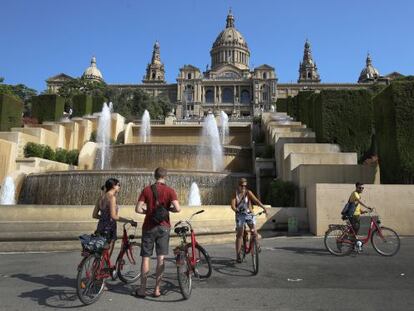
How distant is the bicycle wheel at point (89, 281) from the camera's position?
211 inches

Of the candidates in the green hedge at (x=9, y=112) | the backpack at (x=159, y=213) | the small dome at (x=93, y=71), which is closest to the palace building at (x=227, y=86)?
the small dome at (x=93, y=71)

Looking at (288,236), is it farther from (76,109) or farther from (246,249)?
(76,109)

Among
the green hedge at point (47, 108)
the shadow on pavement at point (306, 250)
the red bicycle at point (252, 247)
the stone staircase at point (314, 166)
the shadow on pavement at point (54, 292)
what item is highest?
the green hedge at point (47, 108)

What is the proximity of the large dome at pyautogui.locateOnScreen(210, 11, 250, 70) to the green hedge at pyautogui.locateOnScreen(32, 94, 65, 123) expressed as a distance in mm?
111846

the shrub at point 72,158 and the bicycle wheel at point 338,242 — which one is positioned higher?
the shrub at point 72,158

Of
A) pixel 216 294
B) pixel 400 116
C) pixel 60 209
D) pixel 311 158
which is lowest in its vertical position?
pixel 216 294

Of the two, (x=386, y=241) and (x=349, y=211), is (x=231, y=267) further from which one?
(x=386, y=241)

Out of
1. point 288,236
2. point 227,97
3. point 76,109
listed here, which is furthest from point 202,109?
point 288,236

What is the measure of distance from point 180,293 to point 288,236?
7.22m

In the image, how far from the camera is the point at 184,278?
18.8ft

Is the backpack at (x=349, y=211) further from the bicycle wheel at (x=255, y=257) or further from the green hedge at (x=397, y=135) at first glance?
the green hedge at (x=397, y=135)

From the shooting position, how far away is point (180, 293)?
5.86 m

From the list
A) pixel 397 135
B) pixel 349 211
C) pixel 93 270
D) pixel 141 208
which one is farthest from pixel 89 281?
pixel 397 135

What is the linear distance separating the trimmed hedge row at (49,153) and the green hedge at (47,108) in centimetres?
739
